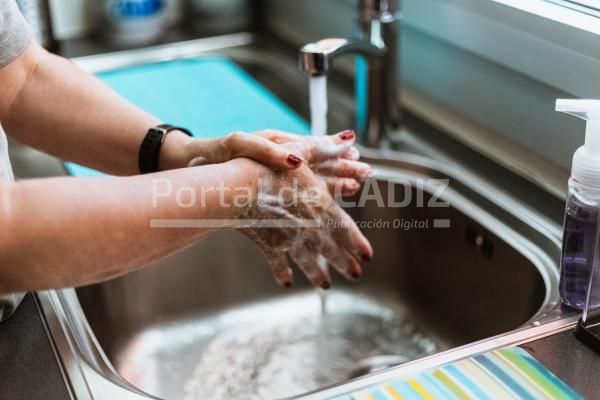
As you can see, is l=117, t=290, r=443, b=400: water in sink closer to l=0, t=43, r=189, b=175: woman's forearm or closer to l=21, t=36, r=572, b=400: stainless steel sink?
l=21, t=36, r=572, b=400: stainless steel sink

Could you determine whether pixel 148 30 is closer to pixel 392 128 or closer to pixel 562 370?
pixel 392 128

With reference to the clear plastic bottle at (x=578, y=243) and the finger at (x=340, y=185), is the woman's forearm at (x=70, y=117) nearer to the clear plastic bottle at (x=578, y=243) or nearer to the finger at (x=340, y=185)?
the finger at (x=340, y=185)

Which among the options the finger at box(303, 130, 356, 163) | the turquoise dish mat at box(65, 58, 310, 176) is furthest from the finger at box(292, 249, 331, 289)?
the turquoise dish mat at box(65, 58, 310, 176)

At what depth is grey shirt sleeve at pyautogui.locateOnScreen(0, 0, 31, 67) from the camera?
805mm

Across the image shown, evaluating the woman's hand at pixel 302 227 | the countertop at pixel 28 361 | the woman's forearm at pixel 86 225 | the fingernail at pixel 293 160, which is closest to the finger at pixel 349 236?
the woman's hand at pixel 302 227

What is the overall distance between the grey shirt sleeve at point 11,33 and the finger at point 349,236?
0.38m

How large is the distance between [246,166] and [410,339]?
39 cm

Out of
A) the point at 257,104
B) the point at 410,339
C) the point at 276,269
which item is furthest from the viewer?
the point at 257,104

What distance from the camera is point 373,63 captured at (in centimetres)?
104

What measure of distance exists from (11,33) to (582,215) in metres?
0.61

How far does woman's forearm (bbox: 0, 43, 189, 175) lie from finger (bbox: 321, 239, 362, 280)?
0.65 feet

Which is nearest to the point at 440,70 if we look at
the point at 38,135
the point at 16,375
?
the point at 38,135

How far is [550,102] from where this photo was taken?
930 mm

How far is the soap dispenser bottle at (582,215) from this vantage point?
66cm
